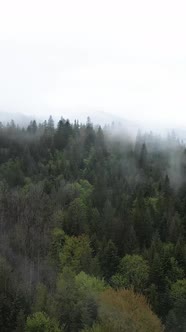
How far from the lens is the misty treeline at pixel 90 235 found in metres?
47.4

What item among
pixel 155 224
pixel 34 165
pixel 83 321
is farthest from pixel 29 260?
pixel 34 165

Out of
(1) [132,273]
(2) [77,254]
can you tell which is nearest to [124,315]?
(1) [132,273]

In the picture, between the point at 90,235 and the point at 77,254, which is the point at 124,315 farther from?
the point at 90,235

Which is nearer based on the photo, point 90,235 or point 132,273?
point 132,273

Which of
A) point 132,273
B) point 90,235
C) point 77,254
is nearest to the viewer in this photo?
point 132,273

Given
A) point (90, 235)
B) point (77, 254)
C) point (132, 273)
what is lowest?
point (132, 273)

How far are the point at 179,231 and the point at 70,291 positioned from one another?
1768 inches

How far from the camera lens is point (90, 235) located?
292ft

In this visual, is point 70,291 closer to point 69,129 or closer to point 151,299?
point 151,299

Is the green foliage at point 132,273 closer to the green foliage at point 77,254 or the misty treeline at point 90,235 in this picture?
the misty treeline at point 90,235

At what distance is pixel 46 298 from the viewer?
157 feet

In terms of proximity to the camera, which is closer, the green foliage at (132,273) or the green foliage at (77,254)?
the green foliage at (132,273)

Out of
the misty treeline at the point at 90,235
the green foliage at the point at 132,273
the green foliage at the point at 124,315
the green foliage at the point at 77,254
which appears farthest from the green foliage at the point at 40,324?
the green foliage at the point at 77,254

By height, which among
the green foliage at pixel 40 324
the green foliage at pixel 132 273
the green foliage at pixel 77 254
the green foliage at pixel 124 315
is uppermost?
the green foliage at pixel 124 315
